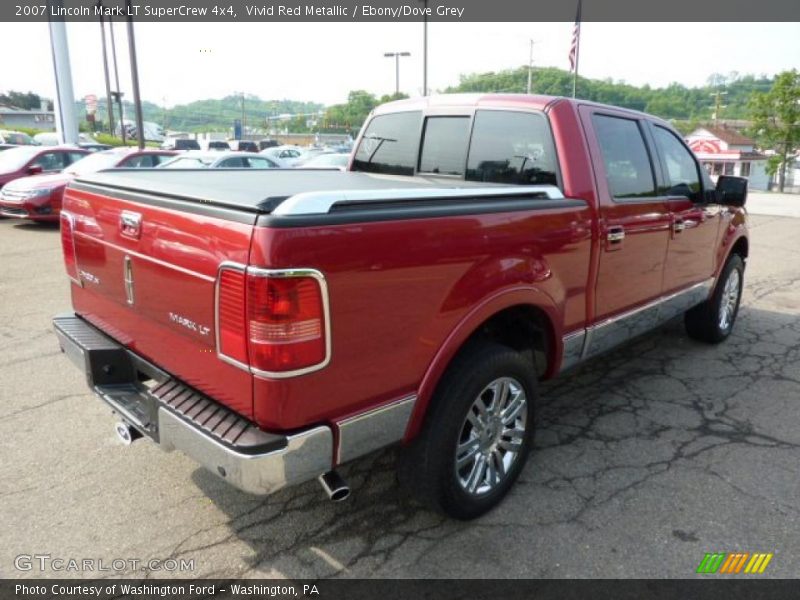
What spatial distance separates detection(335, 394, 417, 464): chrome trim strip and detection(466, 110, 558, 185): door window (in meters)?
1.68

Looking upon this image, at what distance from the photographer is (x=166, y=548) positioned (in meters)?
2.75

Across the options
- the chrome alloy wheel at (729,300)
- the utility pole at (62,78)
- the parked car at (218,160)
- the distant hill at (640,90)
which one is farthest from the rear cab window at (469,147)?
the distant hill at (640,90)

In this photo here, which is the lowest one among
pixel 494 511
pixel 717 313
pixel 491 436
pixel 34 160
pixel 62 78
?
pixel 494 511

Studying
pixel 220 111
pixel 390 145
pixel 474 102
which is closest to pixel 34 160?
pixel 390 145

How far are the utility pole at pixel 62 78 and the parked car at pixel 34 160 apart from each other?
27.5 ft

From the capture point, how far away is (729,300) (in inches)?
227

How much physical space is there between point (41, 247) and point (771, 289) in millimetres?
10775

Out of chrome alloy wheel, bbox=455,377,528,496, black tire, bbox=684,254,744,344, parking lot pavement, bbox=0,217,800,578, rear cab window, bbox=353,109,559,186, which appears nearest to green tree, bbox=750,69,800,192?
black tire, bbox=684,254,744,344

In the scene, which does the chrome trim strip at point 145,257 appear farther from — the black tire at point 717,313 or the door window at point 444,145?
the black tire at point 717,313

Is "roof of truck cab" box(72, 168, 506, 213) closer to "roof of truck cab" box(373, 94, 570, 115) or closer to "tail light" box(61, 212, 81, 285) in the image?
"tail light" box(61, 212, 81, 285)

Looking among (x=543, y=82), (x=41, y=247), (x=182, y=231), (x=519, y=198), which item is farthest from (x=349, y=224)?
(x=543, y=82)

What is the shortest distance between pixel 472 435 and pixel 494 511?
450 millimetres

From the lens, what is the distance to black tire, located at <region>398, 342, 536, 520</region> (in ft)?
8.89

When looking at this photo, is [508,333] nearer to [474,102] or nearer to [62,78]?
[474,102]
